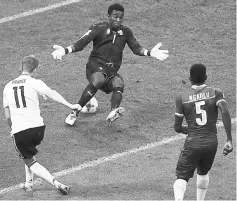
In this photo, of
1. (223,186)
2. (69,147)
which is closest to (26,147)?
(69,147)

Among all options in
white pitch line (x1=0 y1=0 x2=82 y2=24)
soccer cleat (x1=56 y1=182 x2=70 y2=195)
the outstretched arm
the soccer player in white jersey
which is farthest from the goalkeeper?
white pitch line (x1=0 y1=0 x2=82 y2=24)

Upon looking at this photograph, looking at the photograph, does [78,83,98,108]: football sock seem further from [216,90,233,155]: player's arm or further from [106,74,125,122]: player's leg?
[216,90,233,155]: player's arm

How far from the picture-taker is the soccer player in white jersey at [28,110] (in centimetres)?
1316

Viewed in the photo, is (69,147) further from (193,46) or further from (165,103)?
(193,46)

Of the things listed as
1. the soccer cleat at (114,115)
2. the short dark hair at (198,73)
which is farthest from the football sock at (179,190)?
the soccer cleat at (114,115)

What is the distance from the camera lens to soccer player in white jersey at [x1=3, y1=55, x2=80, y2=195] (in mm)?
13164

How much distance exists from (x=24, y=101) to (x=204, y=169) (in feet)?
10.1

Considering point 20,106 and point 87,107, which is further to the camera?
point 87,107

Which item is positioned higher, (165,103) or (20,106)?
(20,106)

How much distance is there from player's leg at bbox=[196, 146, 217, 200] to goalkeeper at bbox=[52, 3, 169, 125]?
3.81 metres

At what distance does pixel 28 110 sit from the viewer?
13.2 metres

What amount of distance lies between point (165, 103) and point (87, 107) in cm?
171

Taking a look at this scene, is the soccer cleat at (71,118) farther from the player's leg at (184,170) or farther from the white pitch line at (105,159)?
the player's leg at (184,170)

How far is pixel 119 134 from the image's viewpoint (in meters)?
16.2
